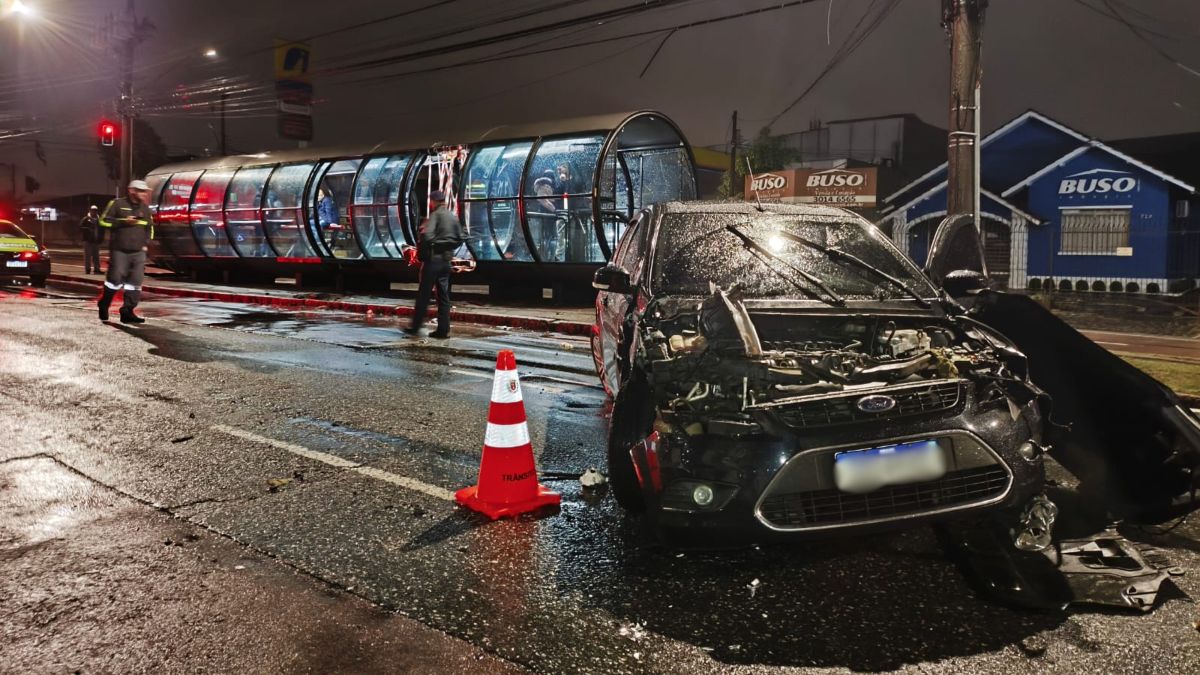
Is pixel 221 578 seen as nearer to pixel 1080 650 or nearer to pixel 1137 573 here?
pixel 1080 650

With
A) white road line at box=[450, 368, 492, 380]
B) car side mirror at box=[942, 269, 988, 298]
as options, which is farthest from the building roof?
car side mirror at box=[942, 269, 988, 298]

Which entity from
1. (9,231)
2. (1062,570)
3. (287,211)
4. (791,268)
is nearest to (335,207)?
(287,211)

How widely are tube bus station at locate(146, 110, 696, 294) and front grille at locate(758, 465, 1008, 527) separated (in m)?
11.8

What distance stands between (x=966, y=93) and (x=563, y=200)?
26.3ft

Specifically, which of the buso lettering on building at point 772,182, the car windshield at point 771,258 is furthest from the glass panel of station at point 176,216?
the buso lettering on building at point 772,182

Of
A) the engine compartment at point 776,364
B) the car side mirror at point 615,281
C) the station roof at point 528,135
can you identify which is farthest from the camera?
the station roof at point 528,135

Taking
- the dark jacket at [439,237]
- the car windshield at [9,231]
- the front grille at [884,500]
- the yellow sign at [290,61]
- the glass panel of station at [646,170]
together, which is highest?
the yellow sign at [290,61]

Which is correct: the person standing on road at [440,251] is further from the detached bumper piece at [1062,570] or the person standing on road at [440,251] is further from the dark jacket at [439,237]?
the detached bumper piece at [1062,570]

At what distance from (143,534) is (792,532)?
2.90 metres

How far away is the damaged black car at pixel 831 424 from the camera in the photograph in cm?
297

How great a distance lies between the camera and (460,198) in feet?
56.0

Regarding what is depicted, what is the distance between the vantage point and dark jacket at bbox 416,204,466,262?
10.6 m

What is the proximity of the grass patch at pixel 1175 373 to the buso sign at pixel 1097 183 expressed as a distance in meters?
17.4

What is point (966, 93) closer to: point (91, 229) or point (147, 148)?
point (91, 229)
